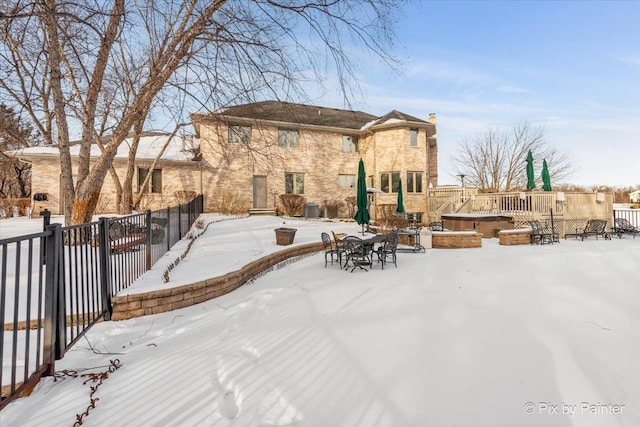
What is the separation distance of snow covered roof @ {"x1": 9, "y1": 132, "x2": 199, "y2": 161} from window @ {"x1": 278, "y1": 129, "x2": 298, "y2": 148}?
6.07 m

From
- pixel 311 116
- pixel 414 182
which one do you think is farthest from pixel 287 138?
pixel 414 182

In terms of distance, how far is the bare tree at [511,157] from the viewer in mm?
30641

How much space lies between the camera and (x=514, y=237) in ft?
39.5

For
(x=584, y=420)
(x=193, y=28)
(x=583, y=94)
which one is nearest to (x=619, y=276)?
(x=584, y=420)

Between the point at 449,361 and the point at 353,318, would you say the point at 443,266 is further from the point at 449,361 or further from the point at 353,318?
the point at 449,361

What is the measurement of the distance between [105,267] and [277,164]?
17.8 metres

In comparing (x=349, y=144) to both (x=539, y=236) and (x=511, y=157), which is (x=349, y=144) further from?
(x=511, y=157)

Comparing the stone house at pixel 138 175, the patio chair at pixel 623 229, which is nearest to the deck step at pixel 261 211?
the stone house at pixel 138 175

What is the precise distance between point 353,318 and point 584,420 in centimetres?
264

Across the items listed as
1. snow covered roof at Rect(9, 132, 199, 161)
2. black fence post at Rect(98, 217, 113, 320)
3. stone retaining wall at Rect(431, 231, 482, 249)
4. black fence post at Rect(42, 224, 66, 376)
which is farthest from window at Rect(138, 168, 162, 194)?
black fence post at Rect(42, 224, 66, 376)

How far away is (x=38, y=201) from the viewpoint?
16891mm

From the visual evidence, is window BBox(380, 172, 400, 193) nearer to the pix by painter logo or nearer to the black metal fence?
the black metal fence

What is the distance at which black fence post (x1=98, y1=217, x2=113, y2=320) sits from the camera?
4.28 metres

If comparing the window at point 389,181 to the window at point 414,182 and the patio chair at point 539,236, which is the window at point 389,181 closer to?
the window at point 414,182
